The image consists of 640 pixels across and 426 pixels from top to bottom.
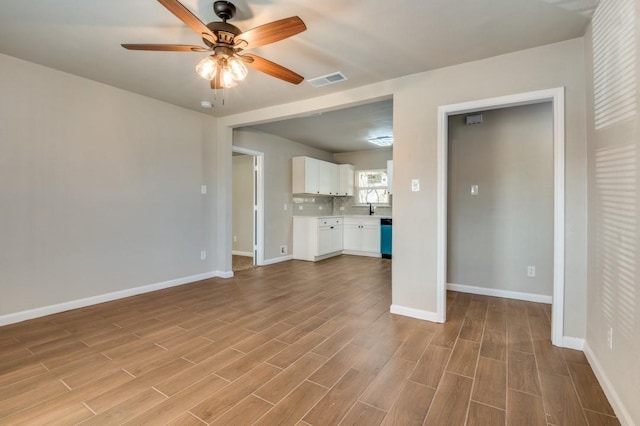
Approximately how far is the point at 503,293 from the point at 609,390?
2059 mm

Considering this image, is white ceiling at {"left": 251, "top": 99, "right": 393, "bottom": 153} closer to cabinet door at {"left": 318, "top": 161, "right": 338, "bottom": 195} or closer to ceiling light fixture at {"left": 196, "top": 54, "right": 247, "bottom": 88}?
cabinet door at {"left": 318, "top": 161, "right": 338, "bottom": 195}

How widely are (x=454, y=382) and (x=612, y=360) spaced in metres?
0.89

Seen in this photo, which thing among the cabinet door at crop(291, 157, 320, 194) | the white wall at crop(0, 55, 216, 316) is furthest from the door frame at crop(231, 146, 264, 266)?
the white wall at crop(0, 55, 216, 316)

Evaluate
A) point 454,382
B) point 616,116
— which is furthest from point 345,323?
point 616,116

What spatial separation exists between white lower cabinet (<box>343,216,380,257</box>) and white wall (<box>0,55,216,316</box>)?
11.2 feet

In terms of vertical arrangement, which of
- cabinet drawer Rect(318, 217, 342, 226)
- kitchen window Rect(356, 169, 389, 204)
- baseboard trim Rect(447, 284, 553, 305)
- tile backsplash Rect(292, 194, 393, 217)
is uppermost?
kitchen window Rect(356, 169, 389, 204)

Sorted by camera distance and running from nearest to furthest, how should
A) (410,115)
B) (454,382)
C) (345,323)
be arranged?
1. (454,382)
2. (345,323)
3. (410,115)

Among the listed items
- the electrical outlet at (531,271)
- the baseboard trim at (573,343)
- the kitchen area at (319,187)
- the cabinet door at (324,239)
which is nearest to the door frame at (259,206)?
the kitchen area at (319,187)

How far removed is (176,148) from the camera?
4160 millimetres

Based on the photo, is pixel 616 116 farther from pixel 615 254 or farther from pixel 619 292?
pixel 619 292

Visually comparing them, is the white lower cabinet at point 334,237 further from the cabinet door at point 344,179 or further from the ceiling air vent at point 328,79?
the ceiling air vent at point 328,79

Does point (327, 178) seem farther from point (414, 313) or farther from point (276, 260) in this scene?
point (414, 313)

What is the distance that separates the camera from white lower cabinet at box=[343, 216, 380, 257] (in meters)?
6.42

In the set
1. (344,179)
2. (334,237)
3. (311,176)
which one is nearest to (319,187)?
(311,176)
